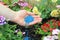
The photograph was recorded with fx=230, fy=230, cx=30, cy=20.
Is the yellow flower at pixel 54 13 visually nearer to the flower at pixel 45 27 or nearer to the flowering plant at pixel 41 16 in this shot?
the flowering plant at pixel 41 16

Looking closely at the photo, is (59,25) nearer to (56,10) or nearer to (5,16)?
(56,10)

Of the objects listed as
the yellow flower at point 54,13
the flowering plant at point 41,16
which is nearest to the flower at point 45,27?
the flowering plant at point 41,16

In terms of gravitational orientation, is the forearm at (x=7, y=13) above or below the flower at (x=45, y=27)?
above

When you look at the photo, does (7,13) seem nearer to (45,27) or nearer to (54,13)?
(45,27)

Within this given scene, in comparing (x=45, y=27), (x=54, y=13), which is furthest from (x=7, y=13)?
(x=54, y=13)

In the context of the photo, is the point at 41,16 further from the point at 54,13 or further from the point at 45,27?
the point at 45,27

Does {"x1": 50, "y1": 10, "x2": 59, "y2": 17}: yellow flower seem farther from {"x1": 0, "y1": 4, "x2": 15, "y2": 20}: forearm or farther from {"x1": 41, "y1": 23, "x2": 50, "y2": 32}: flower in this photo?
{"x1": 0, "y1": 4, "x2": 15, "y2": 20}: forearm

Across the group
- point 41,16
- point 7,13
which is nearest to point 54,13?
point 41,16

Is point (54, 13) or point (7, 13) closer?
point (7, 13)

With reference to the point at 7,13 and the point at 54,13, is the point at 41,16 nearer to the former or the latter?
the point at 54,13

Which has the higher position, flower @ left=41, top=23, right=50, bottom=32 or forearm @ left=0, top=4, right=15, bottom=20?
forearm @ left=0, top=4, right=15, bottom=20

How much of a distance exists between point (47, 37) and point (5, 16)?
1.22 ft

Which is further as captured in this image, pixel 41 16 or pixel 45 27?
pixel 41 16

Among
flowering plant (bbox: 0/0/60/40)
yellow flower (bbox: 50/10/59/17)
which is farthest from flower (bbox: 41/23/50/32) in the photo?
yellow flower (bbox: 50/10/59/17)
